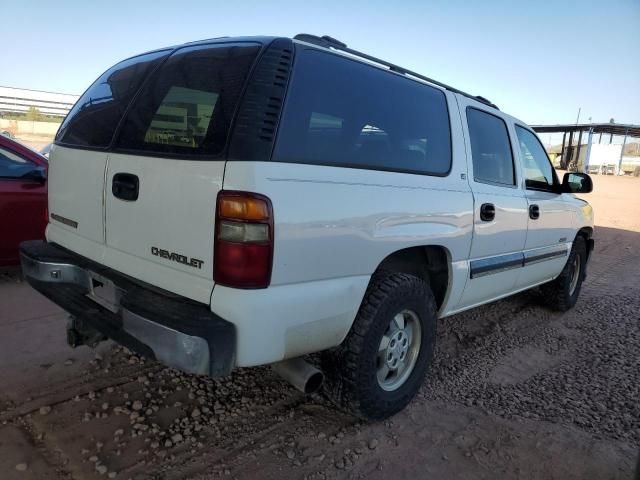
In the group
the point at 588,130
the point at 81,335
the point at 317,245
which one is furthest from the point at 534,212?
the point at 588,130

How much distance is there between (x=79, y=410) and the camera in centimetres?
269

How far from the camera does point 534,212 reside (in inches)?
154

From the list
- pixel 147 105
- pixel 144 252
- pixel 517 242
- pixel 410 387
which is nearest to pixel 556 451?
pixel 410 387

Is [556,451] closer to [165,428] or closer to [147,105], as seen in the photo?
[165,428]

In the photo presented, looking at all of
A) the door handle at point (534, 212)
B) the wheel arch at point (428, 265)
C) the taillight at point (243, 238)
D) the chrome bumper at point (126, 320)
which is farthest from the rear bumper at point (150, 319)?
the door handle at point (534, 212)

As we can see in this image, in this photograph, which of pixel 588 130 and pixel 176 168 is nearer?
pixel 176 168

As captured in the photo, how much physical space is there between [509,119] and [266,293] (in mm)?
2919

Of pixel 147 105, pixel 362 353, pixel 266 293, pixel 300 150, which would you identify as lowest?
pixel 362 353

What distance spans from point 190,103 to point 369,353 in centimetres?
152

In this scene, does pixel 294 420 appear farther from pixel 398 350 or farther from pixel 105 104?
pixel 105 104

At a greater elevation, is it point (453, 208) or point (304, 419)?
point (453, 208)

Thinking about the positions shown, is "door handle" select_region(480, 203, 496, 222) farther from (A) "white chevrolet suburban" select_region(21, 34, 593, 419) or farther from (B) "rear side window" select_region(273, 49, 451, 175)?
(B) "rear side window" select_region(273, 49, 451, 175)

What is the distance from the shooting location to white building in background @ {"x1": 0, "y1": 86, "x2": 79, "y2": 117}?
5108 cm

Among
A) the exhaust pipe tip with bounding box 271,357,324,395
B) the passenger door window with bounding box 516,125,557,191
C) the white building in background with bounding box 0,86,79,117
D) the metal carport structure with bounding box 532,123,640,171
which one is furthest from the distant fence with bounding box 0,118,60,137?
the exhaust pipe tip with bounding box 271,357,324,395
